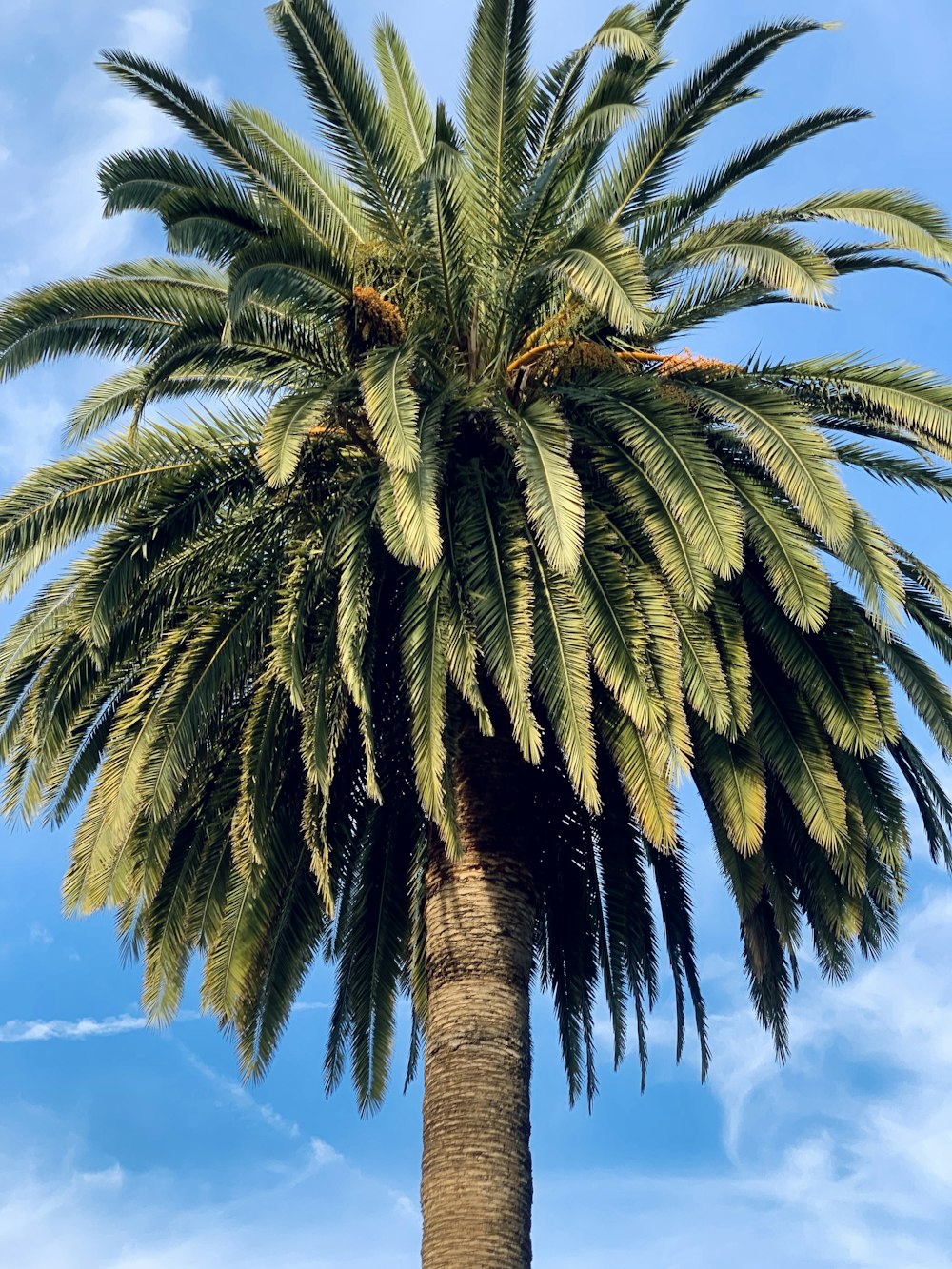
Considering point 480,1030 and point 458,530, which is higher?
point 458,530

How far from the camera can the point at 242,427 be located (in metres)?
14.5

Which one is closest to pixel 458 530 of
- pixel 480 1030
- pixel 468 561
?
pixel 468 561

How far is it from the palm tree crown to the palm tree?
4cm

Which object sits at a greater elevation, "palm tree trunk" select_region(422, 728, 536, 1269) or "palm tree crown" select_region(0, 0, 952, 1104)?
"palm tree crown" select_region(0, 0, 952, 1104)

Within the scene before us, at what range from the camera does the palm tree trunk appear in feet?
39.1

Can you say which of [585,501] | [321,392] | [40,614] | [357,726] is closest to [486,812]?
[357,726]

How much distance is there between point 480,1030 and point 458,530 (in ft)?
13.1

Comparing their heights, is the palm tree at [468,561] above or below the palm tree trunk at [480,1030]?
above

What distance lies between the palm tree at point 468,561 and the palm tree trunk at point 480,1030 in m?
0.03

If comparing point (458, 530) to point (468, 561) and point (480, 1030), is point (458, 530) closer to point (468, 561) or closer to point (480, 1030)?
point (468, 561)

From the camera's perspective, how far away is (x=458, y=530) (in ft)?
43.9

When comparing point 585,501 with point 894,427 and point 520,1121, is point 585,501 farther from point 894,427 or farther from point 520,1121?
point 520,1121

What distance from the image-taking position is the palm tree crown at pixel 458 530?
12531 mm

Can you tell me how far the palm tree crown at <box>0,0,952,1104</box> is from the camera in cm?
1253
